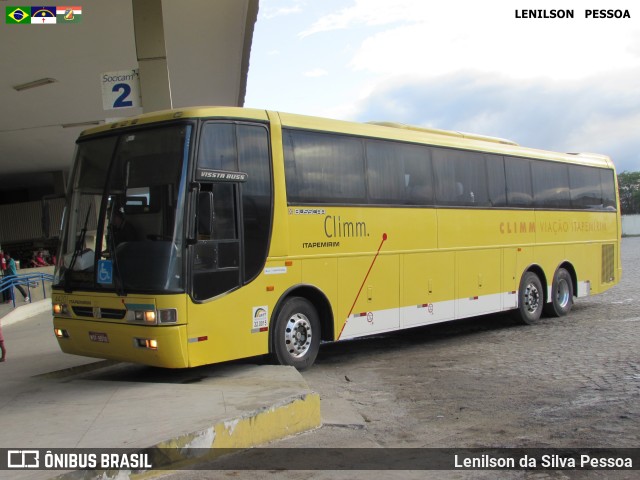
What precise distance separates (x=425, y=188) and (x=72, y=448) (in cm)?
758

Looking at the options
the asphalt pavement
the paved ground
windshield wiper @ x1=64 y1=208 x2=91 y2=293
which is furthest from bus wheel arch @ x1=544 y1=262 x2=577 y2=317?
windshield wiper @ x1=64 y1=208 x2=91 y2=293

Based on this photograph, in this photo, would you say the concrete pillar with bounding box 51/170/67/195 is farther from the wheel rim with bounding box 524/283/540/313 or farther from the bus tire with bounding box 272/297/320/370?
the bus tire with bounding box 272/297/320/370

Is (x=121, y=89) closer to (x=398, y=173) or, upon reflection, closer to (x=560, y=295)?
(x=398, y=173)

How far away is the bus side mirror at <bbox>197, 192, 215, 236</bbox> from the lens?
7445 millimetres

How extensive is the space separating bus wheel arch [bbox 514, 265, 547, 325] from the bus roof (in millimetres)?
2603

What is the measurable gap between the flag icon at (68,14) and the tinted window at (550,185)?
986 cm

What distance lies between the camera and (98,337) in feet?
25.4

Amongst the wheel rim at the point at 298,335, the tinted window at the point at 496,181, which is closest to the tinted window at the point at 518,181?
the tinted window at the point at 496,181

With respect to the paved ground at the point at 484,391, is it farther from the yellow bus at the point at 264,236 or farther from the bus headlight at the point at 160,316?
the bus headlight at the point at 160,316

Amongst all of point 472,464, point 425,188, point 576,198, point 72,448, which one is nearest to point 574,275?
point 576,198

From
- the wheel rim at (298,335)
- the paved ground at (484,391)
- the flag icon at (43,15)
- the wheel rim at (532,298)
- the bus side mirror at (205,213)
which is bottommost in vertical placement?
the paved ground at (484,391)

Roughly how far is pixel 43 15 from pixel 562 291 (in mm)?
12440

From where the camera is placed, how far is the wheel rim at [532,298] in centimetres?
1374

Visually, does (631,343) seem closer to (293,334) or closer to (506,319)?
(506,319)
